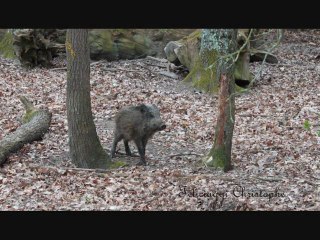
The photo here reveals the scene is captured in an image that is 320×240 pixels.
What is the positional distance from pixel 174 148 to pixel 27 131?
3.35m

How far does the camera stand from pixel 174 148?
12031mm

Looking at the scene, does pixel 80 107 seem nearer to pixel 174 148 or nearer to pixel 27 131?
pixel 27 131

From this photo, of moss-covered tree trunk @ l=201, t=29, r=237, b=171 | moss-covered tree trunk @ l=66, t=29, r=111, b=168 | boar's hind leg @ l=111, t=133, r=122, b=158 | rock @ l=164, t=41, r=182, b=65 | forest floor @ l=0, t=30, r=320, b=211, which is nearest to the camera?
forest floor @ l=0, t=30, r=320, b=211

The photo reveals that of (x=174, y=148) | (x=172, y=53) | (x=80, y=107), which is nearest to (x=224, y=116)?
(x=174, y=148)

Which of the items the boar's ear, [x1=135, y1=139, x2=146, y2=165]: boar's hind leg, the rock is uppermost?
the rock

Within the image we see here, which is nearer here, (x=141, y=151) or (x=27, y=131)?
(x=141, y=151)

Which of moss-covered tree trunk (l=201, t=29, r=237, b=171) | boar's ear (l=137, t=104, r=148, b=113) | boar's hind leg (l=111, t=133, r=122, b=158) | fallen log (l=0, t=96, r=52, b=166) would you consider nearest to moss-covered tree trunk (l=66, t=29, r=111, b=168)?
boar's hind leg (l=111, t=133, r=122, b=158)

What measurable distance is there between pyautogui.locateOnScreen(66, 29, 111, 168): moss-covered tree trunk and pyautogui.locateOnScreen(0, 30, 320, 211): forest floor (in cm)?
44

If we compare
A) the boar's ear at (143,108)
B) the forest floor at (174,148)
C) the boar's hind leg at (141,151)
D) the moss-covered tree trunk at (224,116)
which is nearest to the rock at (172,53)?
the forest floor at (174,148)

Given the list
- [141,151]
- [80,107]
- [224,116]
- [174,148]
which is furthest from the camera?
[174,148]

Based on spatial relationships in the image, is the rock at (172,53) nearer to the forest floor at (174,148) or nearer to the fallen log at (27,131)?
the forest floor at (174,148)

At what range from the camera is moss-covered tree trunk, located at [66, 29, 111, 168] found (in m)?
10.2

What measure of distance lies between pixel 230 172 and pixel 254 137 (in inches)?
96.1

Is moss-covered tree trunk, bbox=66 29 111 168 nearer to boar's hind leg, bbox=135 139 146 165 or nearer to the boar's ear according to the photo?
boar's hind leg, bbox=135 139 146 165
